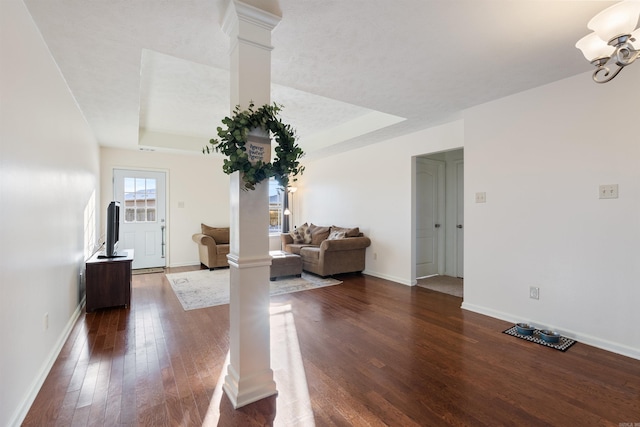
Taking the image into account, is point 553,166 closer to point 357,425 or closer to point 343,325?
point 343,325

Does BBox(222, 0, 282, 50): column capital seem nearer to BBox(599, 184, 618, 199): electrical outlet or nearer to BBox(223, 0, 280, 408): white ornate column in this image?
BBox(223, 0, 280, 408): white ornate column

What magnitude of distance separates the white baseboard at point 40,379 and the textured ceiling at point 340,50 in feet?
7.83

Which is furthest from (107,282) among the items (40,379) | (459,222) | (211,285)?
(459,222)

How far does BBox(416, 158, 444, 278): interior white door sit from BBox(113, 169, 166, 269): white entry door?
5158 mm

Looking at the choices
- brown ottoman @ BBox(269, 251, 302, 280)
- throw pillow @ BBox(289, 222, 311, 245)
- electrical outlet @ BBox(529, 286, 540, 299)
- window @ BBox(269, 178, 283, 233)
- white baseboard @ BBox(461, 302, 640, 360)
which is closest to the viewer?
white baseboard @ BBox(461, 302, 640, 360)

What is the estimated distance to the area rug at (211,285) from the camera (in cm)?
396

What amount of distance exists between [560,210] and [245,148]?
3.02 meters

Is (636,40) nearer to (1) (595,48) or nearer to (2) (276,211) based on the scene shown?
(1) (595,48)

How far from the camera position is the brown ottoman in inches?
198

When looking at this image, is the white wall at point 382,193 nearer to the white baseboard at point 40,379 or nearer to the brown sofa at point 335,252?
the brown sofa at point 335,252

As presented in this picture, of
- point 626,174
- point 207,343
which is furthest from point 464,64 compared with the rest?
point 207,343

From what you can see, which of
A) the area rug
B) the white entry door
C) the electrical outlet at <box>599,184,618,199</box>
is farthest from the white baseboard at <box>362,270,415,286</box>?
the white entry door

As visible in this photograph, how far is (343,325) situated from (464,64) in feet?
9.01

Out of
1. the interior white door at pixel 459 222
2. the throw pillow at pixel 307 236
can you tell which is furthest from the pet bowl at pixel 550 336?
the throw pillow at pixel 307 236
